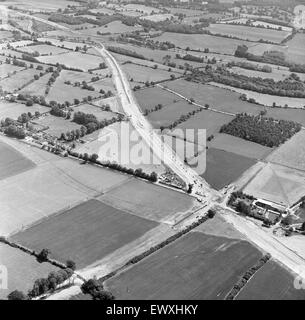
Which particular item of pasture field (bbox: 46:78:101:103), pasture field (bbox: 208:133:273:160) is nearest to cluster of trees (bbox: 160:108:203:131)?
pasture field (bbox: 208:133:273:160)

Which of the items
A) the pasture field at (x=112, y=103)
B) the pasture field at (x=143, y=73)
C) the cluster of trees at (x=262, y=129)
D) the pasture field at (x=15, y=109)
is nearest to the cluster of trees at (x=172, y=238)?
the cluster of trees at (x=262, y=129)

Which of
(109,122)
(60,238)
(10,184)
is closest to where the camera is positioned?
(60,238)

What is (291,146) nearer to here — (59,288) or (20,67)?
(59,288)

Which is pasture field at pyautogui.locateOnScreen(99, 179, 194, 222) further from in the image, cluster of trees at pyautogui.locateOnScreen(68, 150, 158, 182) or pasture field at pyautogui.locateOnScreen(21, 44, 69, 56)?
pasture field at pyautogui.locateOnScreen(21, 44, 69, 56)

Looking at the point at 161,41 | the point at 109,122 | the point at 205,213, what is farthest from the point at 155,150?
the point at 161,41

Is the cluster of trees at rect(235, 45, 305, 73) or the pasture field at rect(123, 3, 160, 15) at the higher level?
the pasture field at rect(123, 3, 160, 15)

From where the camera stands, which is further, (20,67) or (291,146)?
(20,67)

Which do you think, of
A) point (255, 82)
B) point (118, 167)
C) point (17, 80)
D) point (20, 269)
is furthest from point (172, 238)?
point (255, 82)
